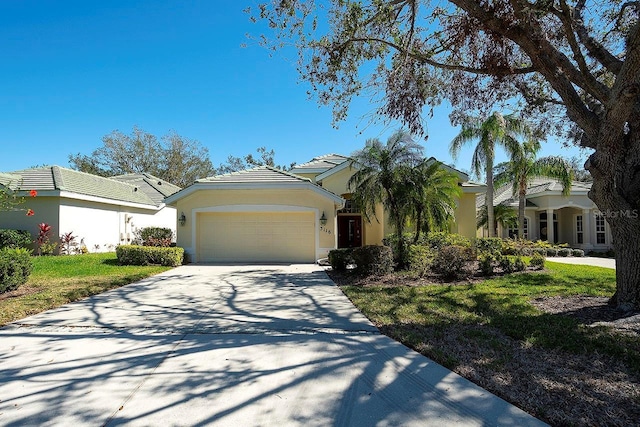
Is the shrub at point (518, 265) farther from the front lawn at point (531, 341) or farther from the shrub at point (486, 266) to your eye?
the front lawn at point (531, 341)

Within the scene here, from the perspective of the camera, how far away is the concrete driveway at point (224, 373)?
9.48ft

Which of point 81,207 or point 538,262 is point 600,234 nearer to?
point 538,262

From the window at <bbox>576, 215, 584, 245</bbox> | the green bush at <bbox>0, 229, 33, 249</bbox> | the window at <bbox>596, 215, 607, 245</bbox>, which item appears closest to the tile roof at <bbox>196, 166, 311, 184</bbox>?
the green bush at <bbox>0, 229, 33, 249</bbox>

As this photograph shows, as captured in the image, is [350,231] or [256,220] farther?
[350,231]

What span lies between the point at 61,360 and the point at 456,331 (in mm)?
5128

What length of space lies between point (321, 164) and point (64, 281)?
1435 cm

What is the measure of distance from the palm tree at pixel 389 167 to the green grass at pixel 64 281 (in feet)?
24.6

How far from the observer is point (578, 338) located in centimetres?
455

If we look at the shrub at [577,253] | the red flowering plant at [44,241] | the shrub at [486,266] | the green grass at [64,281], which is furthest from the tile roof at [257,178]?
the shrub at [577,253]

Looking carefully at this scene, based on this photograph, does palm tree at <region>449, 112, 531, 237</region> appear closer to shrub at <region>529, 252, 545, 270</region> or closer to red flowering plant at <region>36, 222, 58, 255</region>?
shrub at <region>529, 252, 545, 270</region>

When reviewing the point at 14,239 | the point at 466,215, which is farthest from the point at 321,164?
the point at 14,239

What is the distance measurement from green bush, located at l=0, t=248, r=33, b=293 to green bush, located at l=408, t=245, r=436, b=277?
10174 millimetres

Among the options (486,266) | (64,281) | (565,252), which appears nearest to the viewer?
(64,281)

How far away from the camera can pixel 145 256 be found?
12977 millimetres
